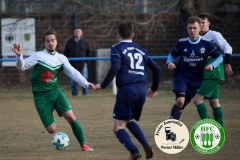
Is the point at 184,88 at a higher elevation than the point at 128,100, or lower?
lower

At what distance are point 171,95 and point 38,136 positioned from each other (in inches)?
315

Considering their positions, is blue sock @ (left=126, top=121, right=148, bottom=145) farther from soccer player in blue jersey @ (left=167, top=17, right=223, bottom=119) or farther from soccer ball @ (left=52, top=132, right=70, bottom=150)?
soccer player in blue jersey @ (left=167, top=17, right=223, bottom=119)

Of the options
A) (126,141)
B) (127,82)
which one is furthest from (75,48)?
(126,141)

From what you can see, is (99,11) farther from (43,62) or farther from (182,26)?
(43,62)

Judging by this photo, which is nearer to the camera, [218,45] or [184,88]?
[184,88]

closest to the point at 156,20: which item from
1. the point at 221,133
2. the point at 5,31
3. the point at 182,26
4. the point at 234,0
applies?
the point at 182,26

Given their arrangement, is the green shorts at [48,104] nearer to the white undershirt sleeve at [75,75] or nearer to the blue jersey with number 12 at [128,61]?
the white undershirt sleeve at [75,75]

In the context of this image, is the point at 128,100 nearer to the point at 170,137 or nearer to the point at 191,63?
the point at 170,137

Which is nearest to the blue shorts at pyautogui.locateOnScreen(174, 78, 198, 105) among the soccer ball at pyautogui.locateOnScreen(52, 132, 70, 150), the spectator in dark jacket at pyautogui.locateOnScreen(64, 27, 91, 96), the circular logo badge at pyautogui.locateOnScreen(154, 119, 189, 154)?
the circular logo badge at pyautogui.locateOnScreen(154, 119, 189, 154)

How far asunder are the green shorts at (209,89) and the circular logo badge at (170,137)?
5.89 ft

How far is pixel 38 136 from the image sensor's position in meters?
9.92

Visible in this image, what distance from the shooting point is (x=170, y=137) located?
7898 millimetres

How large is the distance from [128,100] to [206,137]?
1384 mm

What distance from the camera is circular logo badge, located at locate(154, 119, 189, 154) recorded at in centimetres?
796
